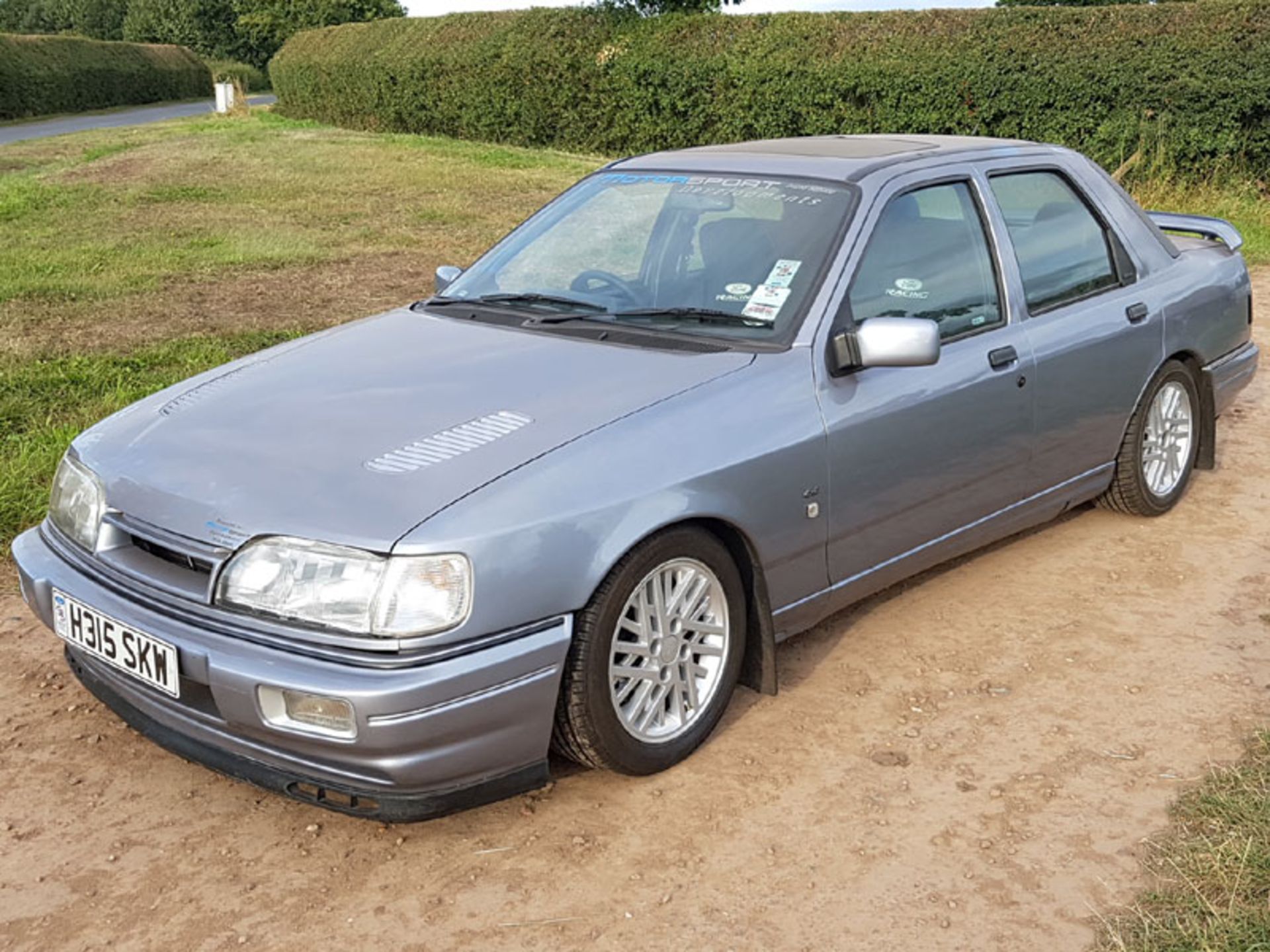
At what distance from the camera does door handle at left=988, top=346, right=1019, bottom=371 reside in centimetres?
443

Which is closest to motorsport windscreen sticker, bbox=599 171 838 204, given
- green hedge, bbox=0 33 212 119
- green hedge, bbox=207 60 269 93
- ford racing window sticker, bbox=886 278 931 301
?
ford racing window sticker, bbox=886 278 931 301

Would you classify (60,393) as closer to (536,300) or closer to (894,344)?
(536,300)

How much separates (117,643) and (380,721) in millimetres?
815

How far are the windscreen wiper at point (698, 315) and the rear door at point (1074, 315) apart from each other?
3.85ft

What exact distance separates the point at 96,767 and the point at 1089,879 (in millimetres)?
2565

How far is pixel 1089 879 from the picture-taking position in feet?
10.2

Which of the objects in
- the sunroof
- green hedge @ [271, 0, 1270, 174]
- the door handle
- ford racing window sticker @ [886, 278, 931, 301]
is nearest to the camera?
ford racing window sticker @ [886, 278, 931, 301]

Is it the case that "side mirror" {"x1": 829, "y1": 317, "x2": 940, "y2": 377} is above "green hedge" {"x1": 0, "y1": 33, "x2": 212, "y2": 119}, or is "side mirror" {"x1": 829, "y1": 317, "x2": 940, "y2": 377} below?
below

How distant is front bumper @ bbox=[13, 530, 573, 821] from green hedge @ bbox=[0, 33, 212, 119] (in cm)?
4267

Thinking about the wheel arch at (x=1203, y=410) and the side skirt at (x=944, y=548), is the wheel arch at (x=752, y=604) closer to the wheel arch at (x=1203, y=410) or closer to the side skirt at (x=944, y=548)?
the side skirt at (x=944, y=548)

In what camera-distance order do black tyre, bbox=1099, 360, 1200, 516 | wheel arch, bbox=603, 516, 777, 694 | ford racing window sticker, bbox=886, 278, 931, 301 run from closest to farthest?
wheel arch, bbox=603, 516, 777, 694
ford racing window sticker, bbox=886, 278, 931, 301
black tyre, bbox=1099, 360, 1200, 516

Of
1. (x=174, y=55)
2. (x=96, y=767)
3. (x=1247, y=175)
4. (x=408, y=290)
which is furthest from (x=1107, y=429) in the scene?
(x=174, y=55)

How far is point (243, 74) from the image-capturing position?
63625mm

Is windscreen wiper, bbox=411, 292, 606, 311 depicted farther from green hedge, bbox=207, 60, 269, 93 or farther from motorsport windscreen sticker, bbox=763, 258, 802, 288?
green hedge, bbox=207, 60, 269, 93
